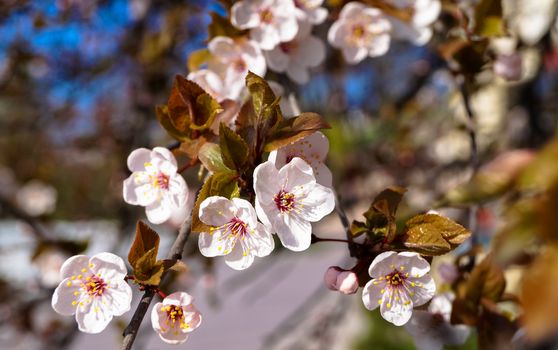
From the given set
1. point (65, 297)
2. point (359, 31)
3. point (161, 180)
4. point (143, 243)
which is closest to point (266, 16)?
point (359, 31)

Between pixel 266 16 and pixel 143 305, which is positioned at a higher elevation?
pixel 266 16

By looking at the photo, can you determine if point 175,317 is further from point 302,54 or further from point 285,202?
point 302,54

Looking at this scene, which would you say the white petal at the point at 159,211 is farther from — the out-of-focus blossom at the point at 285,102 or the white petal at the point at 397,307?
the white petal at the point at 397,307

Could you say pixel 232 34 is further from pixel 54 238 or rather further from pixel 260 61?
pixel 54 238

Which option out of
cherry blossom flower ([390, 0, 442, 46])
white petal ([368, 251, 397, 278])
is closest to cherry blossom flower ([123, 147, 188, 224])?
white petal ([368, 251, 397, 278])

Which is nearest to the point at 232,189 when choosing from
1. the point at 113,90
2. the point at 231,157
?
the point at 231,157

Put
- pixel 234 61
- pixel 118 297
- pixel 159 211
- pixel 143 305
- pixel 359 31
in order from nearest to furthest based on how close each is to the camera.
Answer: pixel 143 305
pixel 118 297
pixel 159 211
pixel 234 61
pixel 359 31
